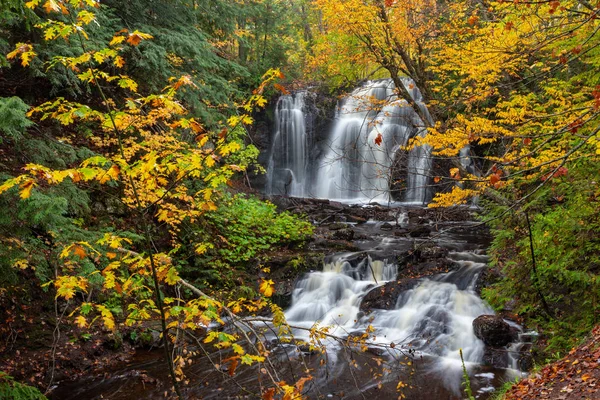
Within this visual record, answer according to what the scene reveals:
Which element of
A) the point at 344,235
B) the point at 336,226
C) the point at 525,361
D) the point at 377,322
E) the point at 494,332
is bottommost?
the point at 377,322

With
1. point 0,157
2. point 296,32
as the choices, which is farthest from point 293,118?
point 0,157

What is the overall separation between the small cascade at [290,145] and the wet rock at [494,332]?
45.6 feet

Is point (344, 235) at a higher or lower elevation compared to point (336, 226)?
lower

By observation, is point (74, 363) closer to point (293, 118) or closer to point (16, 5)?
point (16, 5)

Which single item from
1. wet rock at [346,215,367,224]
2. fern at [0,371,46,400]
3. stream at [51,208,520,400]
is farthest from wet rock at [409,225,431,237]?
fern at [0,371,46,400]

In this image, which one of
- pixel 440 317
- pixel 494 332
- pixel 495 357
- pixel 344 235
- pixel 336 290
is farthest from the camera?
pixel 344 235

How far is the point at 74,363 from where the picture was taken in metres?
6.77

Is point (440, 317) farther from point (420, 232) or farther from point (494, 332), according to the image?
point (420, 232)

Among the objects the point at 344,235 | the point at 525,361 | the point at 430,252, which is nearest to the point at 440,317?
the point at 525,361

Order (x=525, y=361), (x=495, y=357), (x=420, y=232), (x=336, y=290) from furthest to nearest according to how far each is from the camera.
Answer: (x=420, y=232) → (x=336, y=290) → (x=495, y=357) → (x=525, y=361)

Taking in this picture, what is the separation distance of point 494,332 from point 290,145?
15.2 metres

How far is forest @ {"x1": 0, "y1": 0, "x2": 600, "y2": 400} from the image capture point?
327 cm

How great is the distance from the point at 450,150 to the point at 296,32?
21.0m

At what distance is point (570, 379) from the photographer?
4.27 m
